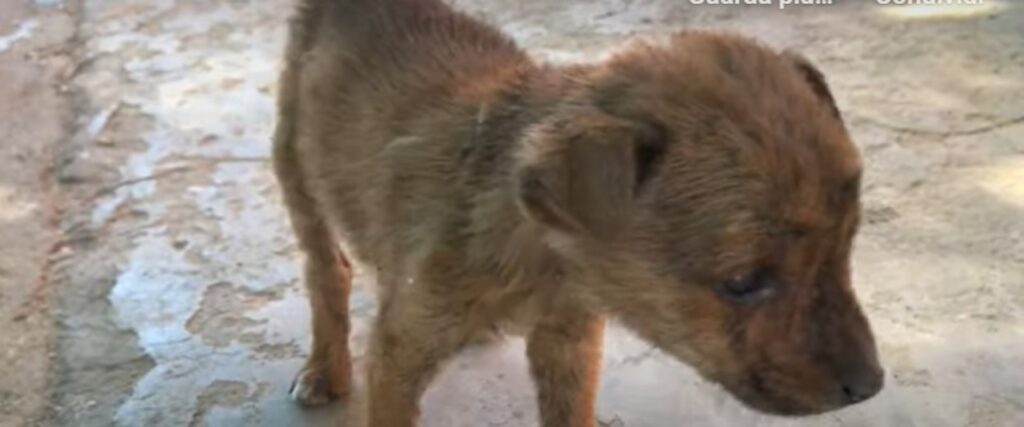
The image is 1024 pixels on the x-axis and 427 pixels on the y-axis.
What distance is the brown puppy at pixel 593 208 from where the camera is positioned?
8.83ft

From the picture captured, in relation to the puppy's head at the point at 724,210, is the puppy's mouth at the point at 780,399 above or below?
below

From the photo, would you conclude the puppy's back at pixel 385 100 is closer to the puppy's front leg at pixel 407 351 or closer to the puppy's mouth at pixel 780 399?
the puppy's front leg at pixel 407 351

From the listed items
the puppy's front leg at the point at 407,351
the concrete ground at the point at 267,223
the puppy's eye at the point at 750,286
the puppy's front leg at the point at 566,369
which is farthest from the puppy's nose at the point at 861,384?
the concrete ground at the point at 267,223

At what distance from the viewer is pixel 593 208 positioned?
106 inches

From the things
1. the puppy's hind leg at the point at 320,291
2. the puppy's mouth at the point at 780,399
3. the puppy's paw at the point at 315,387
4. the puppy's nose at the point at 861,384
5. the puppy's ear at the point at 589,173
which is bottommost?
the puppy's paw at the point at 315,387

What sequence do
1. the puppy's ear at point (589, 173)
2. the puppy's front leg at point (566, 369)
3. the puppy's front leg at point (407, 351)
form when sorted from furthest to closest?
the puppy's front leg at point (566, 369) → the puppy's front leg at point (407, 351) → the puppy's ear at point (589, 173)

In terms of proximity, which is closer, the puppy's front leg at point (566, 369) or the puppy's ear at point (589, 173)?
the puppy's ear at point (589, 173)

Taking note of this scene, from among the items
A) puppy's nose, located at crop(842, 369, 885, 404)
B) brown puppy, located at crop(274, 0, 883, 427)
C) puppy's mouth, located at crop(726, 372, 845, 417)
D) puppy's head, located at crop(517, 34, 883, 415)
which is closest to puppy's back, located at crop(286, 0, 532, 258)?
brown puppy, located at crop(274, 0, 883, 427)

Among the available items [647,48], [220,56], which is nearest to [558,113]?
[647,48]

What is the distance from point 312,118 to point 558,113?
0.95 meters

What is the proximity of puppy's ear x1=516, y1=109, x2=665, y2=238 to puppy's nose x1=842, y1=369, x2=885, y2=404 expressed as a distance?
0.50 metres

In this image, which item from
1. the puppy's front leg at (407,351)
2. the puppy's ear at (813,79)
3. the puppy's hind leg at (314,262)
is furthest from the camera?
the puppy's hind leg at (314,262)

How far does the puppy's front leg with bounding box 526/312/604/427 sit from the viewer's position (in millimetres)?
3406

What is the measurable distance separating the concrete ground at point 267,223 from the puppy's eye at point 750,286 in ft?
3.65
